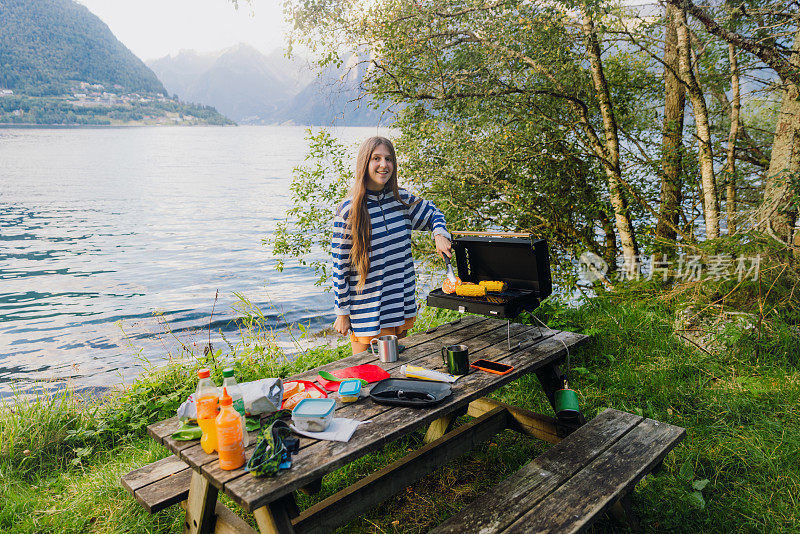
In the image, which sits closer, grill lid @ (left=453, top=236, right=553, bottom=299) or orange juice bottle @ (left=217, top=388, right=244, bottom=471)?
orange juice bottle @ (left=217, top=388, right=244, bottom=471)

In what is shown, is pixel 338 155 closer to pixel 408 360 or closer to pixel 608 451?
pixel 408 360

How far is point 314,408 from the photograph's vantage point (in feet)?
6.96

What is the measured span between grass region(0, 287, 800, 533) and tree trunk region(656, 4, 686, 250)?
1.58 metres

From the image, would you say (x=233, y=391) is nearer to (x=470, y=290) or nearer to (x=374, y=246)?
(x=374, y=246)

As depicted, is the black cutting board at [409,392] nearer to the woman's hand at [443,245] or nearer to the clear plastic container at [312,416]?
the clear plastic container at [312,416]

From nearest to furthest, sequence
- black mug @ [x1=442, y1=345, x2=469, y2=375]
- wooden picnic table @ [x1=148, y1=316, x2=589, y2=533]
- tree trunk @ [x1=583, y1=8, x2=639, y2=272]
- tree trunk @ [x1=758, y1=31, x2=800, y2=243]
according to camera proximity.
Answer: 1. wooden picnic table @ [x1=148, y1=316, x2=589, y2=533]
2. black mug @ [x1=442, y1=345, x2=469, y2=375]
3. tree trunk @ [x1=758, y1=31, x2=800, y2=243]
4. tree trunk @ [x1=583, y1=8, x2=639, y2=272]

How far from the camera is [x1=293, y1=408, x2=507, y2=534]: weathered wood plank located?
98.4 inches

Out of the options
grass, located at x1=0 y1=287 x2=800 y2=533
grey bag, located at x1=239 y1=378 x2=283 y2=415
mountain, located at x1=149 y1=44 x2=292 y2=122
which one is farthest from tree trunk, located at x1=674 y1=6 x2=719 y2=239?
mountain, located at x1=149 y1=44 x2=292 y2=122

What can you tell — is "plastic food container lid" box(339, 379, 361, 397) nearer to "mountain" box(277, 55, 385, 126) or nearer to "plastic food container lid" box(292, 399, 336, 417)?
"plastic food container lid" box(292, 399, 336, 417)

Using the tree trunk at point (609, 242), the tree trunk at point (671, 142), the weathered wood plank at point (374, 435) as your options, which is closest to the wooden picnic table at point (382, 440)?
the weathered wood plank at point (374, 435)

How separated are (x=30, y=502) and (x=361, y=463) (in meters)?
2.00

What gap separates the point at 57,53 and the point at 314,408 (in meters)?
112

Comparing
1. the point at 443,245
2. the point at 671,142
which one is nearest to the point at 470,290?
the point at 443,245

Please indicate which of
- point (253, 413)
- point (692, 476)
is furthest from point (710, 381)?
point (253, 413)
